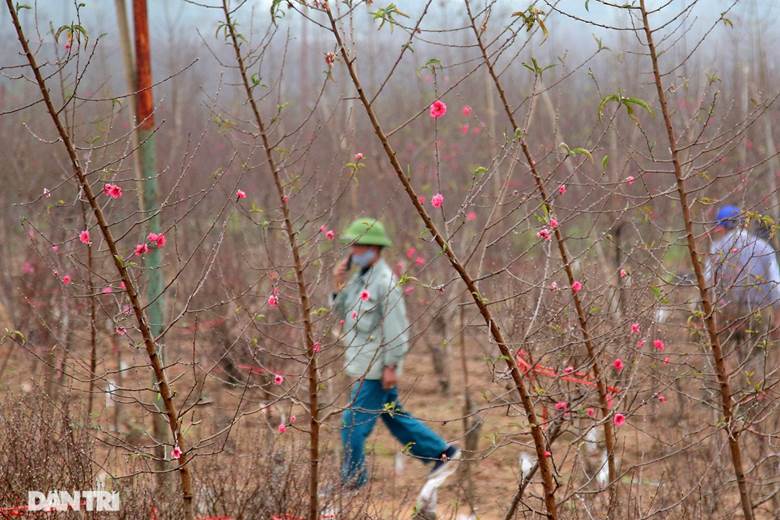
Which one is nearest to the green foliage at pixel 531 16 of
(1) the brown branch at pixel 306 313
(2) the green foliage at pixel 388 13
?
(2) the green foliage at pixel 388 13

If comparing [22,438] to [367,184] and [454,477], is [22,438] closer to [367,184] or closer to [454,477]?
[454,477]

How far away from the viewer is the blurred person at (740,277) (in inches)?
149

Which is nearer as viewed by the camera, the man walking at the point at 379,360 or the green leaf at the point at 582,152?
the green leaf at the point at 582,152

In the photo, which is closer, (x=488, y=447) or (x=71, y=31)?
(x=71, y=31)

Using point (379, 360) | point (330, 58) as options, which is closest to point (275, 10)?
point (330, 58)

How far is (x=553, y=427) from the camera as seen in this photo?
4047 mm

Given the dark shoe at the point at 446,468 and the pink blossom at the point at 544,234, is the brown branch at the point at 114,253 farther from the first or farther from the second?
the dark shoe at the point at 446,468

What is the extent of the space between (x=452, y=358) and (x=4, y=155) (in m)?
5.33

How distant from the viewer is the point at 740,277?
234 inches

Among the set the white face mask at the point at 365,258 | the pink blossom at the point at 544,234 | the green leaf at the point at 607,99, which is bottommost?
the pink blossom at the point at 544,234

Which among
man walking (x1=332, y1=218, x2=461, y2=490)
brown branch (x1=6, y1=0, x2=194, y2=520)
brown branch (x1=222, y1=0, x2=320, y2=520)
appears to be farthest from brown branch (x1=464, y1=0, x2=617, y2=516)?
man walking (x1=332, y1=218, x2=461, y2=490)

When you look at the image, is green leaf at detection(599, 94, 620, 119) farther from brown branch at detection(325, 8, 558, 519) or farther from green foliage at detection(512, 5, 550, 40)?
brown branch at detection(325, 8, 558, 519)

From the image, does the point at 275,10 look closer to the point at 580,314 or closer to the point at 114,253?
the point at 114,253

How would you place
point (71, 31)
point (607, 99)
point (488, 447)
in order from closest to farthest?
point (71, 31), point (607, 99), point (488, 447)
